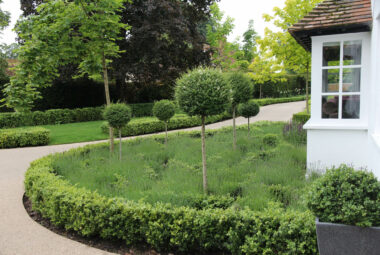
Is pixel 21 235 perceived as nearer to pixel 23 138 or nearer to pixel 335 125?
pixel 335 125

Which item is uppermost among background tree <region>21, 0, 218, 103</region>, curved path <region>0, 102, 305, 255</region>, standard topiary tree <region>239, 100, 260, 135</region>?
background tree <region>21, 0, 218, 103</region>

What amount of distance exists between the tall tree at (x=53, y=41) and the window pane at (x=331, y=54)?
5050 mm

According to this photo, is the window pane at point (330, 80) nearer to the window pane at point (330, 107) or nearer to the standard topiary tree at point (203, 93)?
the window pane at point (330, 107)

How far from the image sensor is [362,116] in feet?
17.9

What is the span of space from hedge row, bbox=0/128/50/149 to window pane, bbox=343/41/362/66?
1045 centimetres

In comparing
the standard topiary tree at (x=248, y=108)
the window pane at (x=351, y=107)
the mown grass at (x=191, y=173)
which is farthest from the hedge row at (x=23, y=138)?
the window pane at (x=351, y=107)

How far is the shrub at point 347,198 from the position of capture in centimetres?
271

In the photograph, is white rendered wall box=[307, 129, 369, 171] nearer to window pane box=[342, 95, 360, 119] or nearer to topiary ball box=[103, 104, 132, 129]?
Result: window pane box=[342, 95, 360, 119]

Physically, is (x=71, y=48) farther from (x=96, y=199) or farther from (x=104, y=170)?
(x=96, y=199)

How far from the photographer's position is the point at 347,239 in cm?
275

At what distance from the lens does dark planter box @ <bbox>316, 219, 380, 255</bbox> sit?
270cm

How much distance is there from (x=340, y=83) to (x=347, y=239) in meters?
3.74

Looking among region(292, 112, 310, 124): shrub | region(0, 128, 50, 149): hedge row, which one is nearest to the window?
region(292, 112, 310, 124): shrub

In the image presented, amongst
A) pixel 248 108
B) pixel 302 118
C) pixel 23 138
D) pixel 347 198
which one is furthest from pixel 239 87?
pixel 23 138
